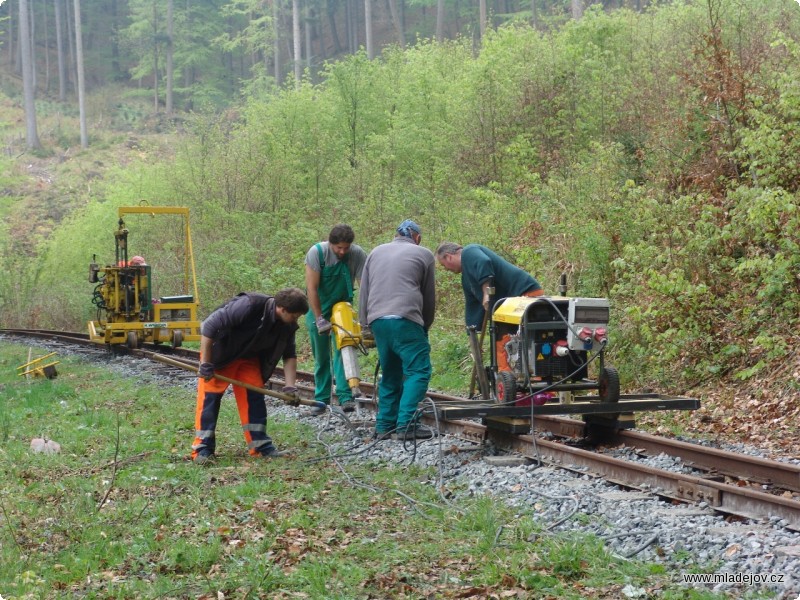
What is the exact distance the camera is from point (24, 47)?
55.6 m

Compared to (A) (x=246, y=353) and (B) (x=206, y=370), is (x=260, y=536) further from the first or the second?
(A) (x=246, y=353)

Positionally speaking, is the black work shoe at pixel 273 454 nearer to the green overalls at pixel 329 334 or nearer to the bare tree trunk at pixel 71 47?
the green overalls at pixel 329 334

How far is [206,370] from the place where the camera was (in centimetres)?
831

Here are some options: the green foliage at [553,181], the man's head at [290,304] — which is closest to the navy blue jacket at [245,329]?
the man's head at [290,304]

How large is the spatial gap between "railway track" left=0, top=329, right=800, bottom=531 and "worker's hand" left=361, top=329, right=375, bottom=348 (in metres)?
1.09

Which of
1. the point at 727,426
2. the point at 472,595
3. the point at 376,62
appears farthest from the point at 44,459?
the point at 376,62

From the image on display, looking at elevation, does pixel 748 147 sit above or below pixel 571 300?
above

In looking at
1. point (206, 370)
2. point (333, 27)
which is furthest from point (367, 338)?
point (333, 27)

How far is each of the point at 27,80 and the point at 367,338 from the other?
177 ft

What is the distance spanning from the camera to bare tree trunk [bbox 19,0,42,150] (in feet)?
185

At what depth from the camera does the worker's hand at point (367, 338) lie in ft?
32.3

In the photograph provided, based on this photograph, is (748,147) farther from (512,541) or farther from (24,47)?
(24,47)

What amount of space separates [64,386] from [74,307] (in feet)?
62.2

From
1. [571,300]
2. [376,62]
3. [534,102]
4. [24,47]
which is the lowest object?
[571,300]
